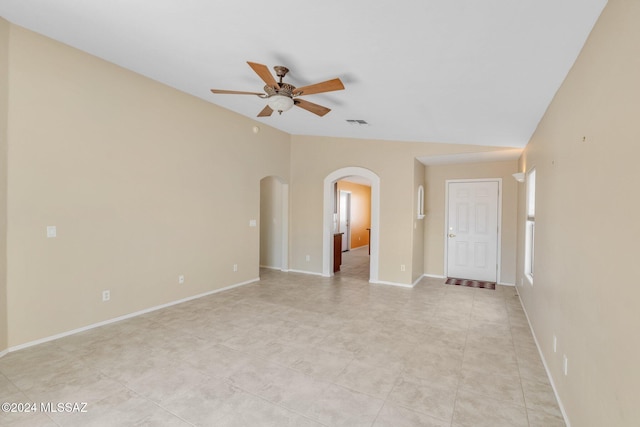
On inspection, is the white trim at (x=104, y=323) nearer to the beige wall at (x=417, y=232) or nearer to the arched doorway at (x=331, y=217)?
the arched doorway at (x=331, y=217)

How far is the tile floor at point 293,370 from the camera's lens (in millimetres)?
2088

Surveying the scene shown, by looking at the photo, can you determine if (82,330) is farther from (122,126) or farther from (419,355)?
(419,355)

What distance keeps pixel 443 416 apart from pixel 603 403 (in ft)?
3.12

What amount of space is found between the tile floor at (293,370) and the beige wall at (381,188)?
5.03 feet

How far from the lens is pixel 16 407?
2.12 m

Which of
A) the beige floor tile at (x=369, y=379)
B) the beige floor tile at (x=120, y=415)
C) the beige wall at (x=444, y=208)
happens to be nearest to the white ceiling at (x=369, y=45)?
the beige wall at (x=444, y=208)

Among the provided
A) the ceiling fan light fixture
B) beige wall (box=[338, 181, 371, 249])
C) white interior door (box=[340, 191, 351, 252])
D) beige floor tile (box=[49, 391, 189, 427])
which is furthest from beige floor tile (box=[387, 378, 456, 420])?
white interior door (box=[340, 191, 351, 252])

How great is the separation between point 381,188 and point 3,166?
4.99 m

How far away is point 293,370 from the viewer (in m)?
2.66

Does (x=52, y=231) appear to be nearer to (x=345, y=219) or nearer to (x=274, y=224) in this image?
(x=274, y=224)

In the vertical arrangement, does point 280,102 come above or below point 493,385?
above

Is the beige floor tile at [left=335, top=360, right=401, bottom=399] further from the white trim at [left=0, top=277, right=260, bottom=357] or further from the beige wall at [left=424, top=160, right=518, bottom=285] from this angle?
the beige wall at [left=424, top=160, right=518, bottom=285]

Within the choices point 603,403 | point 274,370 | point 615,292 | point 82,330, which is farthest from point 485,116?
point 82,330

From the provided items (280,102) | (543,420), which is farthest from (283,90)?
(543,420)
